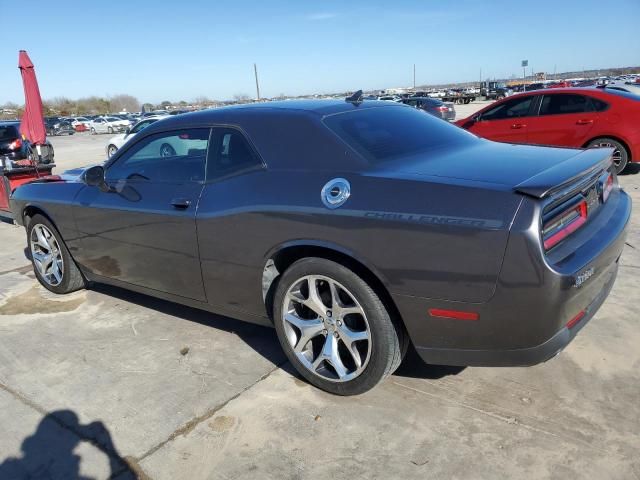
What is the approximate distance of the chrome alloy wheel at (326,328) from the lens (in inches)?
106

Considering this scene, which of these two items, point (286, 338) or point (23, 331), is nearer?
point (286, 338)

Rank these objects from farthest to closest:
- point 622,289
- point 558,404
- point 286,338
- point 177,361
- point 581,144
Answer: point 581,144 → point 622,289 → point 177,361 → point 286,338 → point 558,404

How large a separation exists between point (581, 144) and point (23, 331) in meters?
8.07

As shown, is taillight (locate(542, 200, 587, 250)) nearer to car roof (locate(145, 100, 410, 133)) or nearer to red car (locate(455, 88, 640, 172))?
car roof (locate(145, 100, 410, 133))

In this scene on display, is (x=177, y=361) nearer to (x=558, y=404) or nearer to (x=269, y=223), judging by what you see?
(x=269, y=223)

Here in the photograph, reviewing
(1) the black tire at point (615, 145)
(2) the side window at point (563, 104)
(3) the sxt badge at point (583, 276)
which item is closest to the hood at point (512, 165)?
(3) the sxt badge at point (583, 276)

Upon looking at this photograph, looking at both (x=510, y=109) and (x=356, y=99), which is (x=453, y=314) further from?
(x=510, y=109)

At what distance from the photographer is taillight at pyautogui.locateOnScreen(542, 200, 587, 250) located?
220cm

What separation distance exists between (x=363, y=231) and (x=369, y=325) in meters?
0.49

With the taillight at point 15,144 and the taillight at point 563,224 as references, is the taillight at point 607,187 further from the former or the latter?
the taillight at point 15,144

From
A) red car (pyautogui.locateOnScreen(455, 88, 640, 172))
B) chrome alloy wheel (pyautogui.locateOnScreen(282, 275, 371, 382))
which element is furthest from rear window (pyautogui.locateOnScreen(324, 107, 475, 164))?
red car (pyautogui.locateOnScreen(455, 88, 640, 172))

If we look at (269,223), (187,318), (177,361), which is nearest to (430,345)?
(269,223)

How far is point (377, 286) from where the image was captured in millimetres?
2588

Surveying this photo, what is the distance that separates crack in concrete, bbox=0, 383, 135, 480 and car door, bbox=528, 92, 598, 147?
7.61 meters
